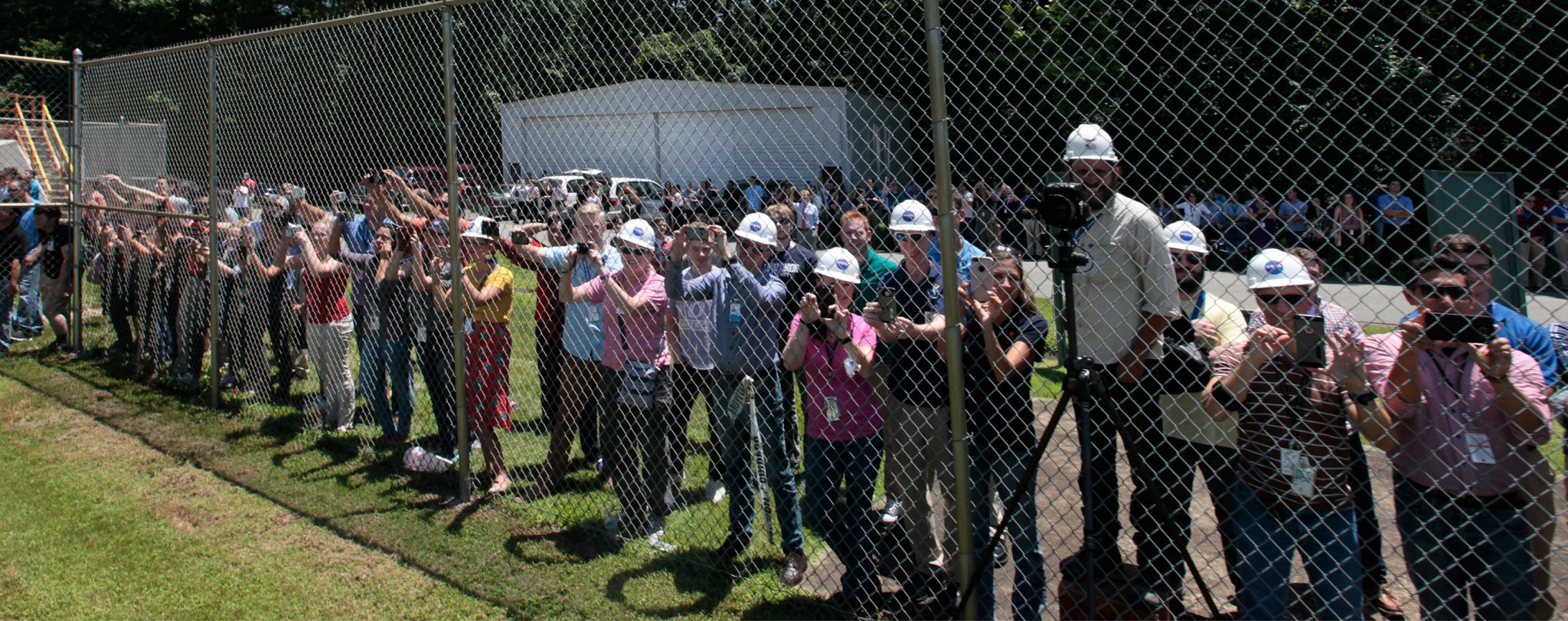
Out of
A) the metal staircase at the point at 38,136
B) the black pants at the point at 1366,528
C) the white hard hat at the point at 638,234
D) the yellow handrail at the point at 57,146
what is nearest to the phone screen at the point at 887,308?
the black pants at the point at 1366,528

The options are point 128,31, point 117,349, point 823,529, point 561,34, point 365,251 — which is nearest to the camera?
point 823,529

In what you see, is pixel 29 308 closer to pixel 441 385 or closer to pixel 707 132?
pixel 441 385

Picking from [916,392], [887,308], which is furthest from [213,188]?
[887,308]

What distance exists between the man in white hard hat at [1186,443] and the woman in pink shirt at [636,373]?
2.45m

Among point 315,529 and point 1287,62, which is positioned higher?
point 1287,62

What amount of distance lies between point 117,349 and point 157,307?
1.22m

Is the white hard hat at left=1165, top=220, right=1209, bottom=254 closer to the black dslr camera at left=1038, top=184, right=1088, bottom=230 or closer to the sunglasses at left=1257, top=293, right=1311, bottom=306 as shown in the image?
the sunglasses at left=1257, top=293, right=1311, bottom=306

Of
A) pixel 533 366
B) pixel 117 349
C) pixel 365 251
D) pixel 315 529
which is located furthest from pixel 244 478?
pixel 117 349

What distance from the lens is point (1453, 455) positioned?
313 cm

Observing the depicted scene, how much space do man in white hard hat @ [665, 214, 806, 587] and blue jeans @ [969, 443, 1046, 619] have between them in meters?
A: 0.97

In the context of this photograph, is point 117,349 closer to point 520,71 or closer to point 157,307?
point 157,307

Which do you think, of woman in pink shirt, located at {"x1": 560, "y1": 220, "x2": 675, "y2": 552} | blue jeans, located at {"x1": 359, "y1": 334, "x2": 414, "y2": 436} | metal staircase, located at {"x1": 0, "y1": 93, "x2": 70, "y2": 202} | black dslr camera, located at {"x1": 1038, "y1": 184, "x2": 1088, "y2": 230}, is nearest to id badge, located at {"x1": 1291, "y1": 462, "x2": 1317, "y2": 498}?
black dslr camera, located at {"x1": 1038, "y1": 184, "x2": 1088, "y2": 230}

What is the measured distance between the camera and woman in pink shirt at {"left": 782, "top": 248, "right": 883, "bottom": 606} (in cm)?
420

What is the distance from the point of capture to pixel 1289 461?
3418 millimetres
